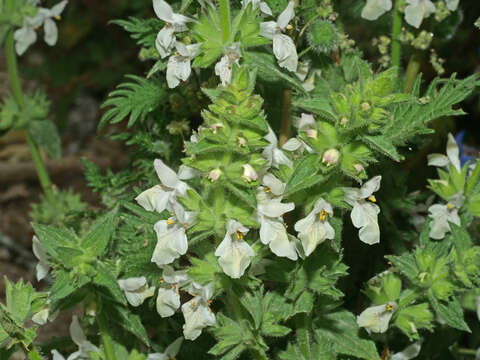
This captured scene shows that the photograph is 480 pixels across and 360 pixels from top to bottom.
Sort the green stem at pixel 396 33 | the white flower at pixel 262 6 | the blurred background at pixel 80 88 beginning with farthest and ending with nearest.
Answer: the blurred background at pixel 80 88
the green stem at pixel 396 33
the white flower at pixel 262 6

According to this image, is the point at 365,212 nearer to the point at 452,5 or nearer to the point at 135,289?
the point at 135,289

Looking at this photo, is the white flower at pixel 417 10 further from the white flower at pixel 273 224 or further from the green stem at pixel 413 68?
the white flower at pixel 273 224

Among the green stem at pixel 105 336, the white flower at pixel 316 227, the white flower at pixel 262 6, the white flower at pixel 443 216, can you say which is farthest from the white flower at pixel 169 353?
the white flower at pixel 262 6

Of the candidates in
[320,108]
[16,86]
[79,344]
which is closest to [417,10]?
[320,108]

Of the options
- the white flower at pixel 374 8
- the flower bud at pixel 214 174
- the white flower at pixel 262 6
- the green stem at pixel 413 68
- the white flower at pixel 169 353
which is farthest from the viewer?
the green stem at pixel 413 68

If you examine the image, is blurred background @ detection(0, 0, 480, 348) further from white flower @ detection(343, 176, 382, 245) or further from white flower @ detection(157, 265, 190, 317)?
white flower @ detection(343, 176, 382, 245)

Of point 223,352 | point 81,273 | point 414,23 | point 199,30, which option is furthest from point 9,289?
point 414,23
